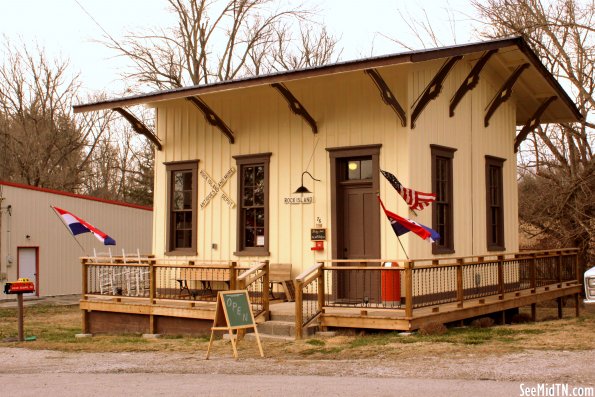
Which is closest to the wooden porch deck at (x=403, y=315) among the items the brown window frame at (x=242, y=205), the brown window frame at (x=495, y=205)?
the brown window frame at (x=495, y=205)

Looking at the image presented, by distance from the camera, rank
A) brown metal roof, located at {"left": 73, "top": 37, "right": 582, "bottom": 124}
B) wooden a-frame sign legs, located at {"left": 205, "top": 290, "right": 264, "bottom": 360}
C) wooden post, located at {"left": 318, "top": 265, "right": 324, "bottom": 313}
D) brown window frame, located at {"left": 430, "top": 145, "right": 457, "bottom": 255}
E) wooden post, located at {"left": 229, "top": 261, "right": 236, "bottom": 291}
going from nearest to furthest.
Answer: wooden a-frame sign legs, located at {"left": 205, "top": 290, "right": 264, "bottom": 360}
wooden post, located at {"left": 318, "top": 265, "right": 324, "bottom": 313}
brown metal roof, located at {"left": 73, "top": 37, "right": 582, "bottom": 124}
wooden post, located at {"left": 229, "top": 261, "right": 236, "bottom": 291}
brown window frame, located at {"left": 430, "top": 145, "right": 457, "bottom": 255}

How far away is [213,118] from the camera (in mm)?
16938

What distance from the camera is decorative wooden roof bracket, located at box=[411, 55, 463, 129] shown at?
572 inches

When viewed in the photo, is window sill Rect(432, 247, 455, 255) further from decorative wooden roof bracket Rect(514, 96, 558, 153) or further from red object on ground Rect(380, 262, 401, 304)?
decorative wooden roof bracket Rect(514, 96, 558, 153)

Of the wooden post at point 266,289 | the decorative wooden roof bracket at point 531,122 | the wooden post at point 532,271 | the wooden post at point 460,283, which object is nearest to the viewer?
the wooden post at point 460,283

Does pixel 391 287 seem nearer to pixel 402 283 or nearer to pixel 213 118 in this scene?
pixel 402 283

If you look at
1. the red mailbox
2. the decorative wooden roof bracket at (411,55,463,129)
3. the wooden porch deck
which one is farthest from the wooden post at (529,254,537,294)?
the red mailbox

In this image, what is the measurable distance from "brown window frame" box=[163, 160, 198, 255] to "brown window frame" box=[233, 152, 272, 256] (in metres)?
1.19

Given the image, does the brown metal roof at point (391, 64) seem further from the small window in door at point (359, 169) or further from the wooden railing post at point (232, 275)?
the wooden railing post at point (232, 275)

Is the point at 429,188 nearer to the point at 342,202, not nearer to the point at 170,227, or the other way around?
the point at 342,202

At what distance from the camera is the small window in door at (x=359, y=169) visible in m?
15.2

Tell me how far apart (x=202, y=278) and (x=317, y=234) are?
2.59m

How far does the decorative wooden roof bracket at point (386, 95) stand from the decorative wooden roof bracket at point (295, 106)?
1.67 meters

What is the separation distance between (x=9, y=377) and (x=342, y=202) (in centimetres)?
707
